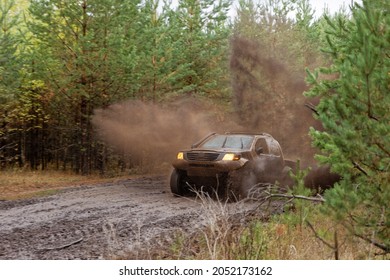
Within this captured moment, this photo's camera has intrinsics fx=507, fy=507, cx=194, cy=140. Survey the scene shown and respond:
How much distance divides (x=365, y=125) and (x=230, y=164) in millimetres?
5977

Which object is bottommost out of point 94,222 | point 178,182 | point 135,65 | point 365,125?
point 94,222

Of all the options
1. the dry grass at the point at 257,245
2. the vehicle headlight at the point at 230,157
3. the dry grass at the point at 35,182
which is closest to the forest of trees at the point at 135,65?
the dry grass at the point at 35,182

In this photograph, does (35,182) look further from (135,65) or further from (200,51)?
(200,51)

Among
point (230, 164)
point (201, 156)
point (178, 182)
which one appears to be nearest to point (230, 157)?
point (230, 164)

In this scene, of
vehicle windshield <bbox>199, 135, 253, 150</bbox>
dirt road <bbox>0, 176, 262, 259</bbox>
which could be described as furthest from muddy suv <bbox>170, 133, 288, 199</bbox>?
dirt road <bbox>0, 176, 262, 259</bbox>

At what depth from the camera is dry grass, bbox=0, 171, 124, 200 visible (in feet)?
44.4

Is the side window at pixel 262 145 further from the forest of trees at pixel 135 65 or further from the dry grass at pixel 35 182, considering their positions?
the dry grass at pixel 35 182

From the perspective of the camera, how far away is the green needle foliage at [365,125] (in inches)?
163

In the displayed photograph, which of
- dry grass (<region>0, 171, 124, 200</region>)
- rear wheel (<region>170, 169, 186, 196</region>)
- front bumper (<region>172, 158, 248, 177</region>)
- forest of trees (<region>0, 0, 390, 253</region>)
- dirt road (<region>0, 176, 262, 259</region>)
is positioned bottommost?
dry grass (<region>0, 171, 124, 200</region>)

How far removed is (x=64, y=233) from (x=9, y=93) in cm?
→ 974

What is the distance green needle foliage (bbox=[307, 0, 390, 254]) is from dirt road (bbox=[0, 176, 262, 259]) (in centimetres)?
165

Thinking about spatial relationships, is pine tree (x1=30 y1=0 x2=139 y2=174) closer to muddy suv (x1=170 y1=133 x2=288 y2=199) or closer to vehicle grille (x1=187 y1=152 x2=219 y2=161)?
muddy suv (x1=170 y1=133 x2=288 y2=199)

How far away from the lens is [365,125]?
13.9 feet
